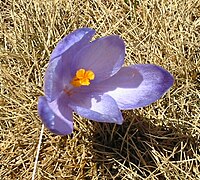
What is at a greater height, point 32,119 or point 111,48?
point 111,48

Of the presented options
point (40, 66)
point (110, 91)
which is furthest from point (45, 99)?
point (40, 66)

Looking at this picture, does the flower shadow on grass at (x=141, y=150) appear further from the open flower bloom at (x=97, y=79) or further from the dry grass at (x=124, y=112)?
the open flower bloom at (x=97, y=79)

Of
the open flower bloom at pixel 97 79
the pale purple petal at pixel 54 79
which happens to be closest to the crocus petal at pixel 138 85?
the open flower bloom at pixel 97 79

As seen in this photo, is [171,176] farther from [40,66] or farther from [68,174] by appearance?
[40,66]

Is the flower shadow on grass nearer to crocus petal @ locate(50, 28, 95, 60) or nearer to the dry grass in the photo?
the dry grass

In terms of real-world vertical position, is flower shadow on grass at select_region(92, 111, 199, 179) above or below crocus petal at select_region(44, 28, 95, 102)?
below

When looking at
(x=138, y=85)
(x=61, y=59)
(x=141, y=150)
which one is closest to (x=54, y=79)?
(x=61, y=59)

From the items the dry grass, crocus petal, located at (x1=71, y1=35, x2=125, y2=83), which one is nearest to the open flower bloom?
crocus petal, located at (x1=71, y1=35, x2=125, y2=83)
